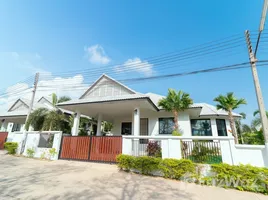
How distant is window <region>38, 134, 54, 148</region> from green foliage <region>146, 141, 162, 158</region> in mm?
7186

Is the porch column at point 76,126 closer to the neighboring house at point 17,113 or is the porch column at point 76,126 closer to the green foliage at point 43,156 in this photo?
the green foliage at point 43,156

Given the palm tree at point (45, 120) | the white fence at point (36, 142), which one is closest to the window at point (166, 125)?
the white fence at point (36, 142)

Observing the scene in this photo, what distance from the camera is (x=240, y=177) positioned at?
15.3ft

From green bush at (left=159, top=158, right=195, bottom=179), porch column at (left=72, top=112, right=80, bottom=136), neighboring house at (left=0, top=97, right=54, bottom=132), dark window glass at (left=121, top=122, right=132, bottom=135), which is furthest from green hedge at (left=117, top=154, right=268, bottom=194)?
neighboring house at (left=0, top=97, right=54, bottom=132)

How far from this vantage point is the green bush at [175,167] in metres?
5.36

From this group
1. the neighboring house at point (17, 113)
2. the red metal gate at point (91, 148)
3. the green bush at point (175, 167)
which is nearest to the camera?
the green bush at point (175, 167)

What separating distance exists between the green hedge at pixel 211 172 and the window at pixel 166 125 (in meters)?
6.66

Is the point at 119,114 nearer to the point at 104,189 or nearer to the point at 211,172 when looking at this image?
the point at 104,189

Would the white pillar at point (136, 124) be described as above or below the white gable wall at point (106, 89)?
below

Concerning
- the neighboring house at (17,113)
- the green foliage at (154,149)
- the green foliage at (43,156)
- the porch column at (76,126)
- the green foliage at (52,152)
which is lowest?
the green foliage at (43,156)

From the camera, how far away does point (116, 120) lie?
14.5m

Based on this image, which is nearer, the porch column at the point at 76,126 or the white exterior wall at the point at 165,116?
the porch column at the point at 76,126

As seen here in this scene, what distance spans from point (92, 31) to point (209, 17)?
7.94m

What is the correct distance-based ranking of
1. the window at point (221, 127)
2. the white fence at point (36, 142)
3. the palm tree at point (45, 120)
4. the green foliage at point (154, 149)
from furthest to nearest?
1. the window at point (221, 127)
2. the palm tree at point (45, 120)
3. the white fence at point (36, 142)
4. the green foliage at point (154, 149)
